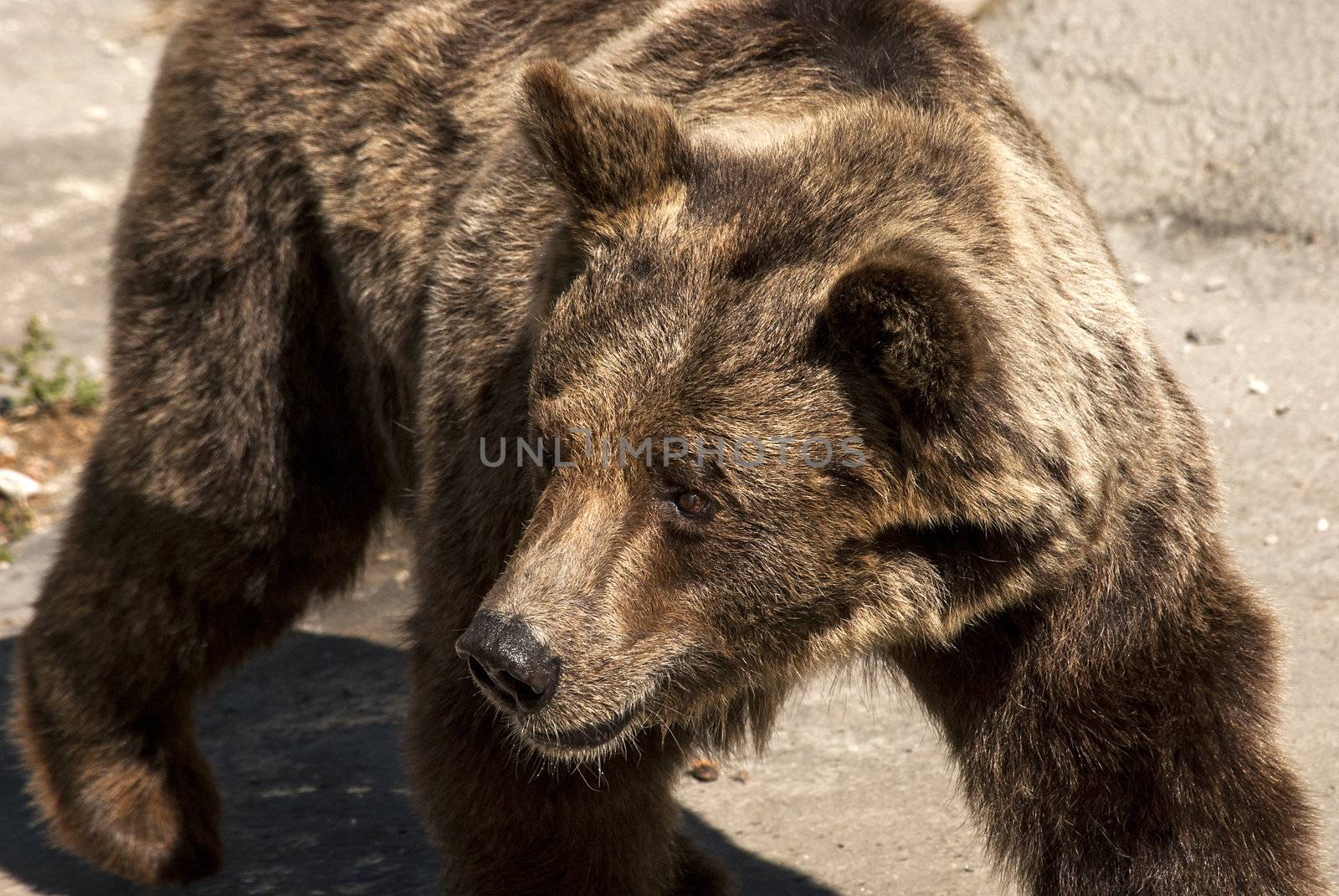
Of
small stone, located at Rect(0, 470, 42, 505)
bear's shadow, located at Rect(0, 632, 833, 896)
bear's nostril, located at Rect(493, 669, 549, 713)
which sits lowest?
Result: small stone, located at Rect(0, 470, 42, 505)

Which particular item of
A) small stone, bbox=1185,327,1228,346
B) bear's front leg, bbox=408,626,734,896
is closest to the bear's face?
bear's front leg, bbox=408,626,734,896

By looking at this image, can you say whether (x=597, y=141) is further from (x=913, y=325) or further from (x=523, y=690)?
(x=523, y=690)

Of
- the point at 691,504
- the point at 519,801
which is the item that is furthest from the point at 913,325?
the point at 519,801

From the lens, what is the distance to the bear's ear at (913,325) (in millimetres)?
2645

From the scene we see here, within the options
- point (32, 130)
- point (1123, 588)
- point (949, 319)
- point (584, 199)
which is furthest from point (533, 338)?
point (32, 130)

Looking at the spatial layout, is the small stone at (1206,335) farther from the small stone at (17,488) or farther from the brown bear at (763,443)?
the small stone at (17,488)

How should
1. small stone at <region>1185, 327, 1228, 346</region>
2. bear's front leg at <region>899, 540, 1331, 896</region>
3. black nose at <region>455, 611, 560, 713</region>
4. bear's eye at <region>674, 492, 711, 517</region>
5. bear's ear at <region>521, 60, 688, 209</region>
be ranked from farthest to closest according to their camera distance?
small stone at <region>1185, 327, 1228, 346</region> < bear's front leg at <region>899, 540, 1331, 896</region> < bear's ear at <region>521, 60, 688, 209</region> < bear's eye at <region>674, 492, 711, 517</region> < black nose at <region>455, 611, 560, 713</region>

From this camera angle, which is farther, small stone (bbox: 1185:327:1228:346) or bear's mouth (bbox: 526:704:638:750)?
small stone (bbox: 1185:327:1228:346)

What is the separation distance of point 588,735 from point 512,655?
0.34 meters

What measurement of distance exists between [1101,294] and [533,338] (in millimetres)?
1195

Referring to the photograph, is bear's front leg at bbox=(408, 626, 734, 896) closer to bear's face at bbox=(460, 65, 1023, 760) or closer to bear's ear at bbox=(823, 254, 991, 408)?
bear's face at bbox=(460, 65, 1023, 760)

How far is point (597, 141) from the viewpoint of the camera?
3.09m

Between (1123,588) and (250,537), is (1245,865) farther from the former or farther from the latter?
(250,537)

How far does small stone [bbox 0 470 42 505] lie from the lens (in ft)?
22.8
